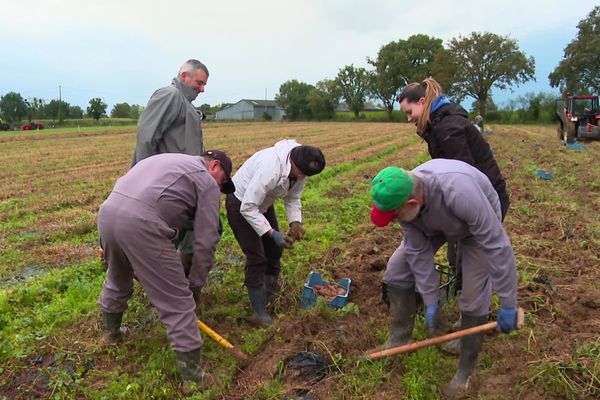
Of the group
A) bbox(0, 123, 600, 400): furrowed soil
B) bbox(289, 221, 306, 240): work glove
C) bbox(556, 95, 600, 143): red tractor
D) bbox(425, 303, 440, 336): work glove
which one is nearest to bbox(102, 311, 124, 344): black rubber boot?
bbox(0, 123, 600, 400): furrowed soil

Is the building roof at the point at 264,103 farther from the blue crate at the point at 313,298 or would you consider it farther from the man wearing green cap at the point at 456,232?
the man wearing green cap at the point at 456,232

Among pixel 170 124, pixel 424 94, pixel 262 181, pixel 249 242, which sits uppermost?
pixel 424 94

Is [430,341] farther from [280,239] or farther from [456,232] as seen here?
[280,239]

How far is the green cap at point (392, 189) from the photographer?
8.24ft

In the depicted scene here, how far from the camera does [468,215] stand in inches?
102

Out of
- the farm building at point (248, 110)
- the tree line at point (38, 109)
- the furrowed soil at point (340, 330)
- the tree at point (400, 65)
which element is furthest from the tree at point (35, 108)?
the furrowed soil at point (340, 330)

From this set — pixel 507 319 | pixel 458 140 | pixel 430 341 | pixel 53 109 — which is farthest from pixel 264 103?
pixel 507 319

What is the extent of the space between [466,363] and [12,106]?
3049 inches

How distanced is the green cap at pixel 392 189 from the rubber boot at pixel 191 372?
1.59m

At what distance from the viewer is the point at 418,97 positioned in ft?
11.7

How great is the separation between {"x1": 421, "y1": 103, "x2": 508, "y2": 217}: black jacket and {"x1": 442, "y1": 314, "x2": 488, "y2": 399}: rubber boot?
1.13 meters

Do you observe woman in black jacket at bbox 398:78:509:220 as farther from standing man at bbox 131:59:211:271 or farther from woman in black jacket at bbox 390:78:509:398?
standing man at bbox 131:59:211:271

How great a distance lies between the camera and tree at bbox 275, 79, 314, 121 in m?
70.3

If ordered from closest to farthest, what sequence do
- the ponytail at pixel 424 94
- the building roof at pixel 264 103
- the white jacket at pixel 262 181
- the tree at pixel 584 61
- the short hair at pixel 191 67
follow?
the ponytail at pixel 424 94 → the white jacket at pixel 262 181 → the short hair at pixel 191 67 → the tree at pixel 584 61 → the building roof at pixel 264 103
